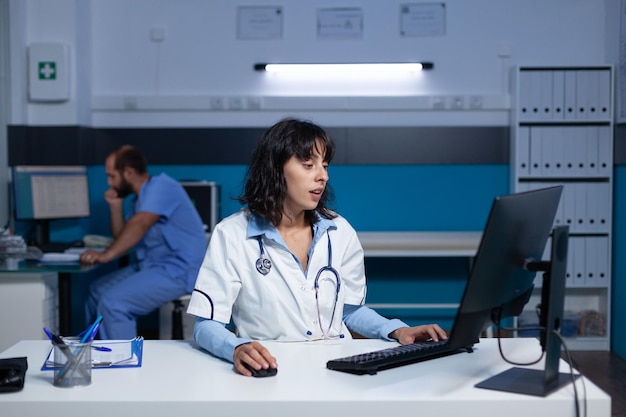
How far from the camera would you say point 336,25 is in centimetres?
542

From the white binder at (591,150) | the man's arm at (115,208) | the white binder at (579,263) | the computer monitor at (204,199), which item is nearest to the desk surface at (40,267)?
the man's arm at (115,208)

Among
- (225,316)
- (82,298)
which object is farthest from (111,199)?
(225,316)

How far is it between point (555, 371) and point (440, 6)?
4.00m

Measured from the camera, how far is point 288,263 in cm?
222

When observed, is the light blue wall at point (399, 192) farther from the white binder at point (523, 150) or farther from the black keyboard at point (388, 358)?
the black keyboard at point (388, 358)

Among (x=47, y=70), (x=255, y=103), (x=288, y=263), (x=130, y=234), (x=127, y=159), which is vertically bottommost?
(x=130, y=234)

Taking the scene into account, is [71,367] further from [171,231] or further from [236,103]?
[236,103]

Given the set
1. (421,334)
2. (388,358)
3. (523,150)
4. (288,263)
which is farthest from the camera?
(523,150)

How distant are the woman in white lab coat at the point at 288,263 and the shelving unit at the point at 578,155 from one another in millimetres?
3135

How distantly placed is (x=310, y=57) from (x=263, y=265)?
3415mm

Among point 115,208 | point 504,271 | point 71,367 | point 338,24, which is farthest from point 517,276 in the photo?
point 338,24

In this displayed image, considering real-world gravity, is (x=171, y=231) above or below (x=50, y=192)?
below

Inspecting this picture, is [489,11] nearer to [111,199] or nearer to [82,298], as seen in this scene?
[111,199]

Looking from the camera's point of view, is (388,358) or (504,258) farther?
(388,358)
